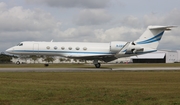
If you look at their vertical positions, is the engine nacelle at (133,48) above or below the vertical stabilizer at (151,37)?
below

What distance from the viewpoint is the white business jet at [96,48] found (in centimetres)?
3991

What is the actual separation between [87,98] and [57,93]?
195cm

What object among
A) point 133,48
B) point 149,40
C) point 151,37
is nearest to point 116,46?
point 133,48

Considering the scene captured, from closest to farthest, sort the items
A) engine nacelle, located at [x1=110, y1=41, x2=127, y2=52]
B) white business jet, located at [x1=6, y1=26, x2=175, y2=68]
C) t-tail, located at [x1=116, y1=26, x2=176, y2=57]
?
white business jet, located at [x1=6, y1=26, x2=175, y2=68]
engine nacelle, located at [x1=110, y1=41, x2=127, y2=52]
t-tail, located at [x1=116, y1=26, x2=176, y2=57]

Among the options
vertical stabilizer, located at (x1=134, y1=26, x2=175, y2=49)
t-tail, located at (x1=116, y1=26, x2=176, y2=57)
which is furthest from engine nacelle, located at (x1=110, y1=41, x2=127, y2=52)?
vertical stabilizer, located at (x1=134, y1=26, x2=175, y2=49)

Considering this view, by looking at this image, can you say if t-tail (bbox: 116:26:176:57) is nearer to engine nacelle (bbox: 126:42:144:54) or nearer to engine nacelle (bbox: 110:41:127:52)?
engine nacelle (bbox: 126:42:144:54)

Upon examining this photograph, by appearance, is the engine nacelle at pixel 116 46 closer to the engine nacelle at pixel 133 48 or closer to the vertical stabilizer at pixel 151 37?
the engine nacelle at pixel 133 48

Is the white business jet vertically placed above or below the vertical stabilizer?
below

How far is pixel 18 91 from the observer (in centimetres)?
1395

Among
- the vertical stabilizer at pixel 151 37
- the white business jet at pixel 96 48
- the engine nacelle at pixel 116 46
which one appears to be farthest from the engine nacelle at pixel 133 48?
the vertical stabilizer at pixel 151 37

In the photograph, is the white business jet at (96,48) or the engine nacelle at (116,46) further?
the engine nacelle at (116,46)

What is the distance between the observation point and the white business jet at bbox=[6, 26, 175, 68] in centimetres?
3991

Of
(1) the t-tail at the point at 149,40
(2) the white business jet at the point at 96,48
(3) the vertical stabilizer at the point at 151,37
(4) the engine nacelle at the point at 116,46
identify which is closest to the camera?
(2) the white business jet at the point at 96,48

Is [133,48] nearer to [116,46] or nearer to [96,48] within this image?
[116,46]
